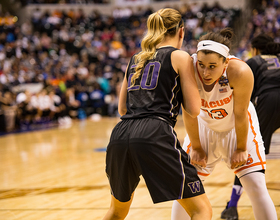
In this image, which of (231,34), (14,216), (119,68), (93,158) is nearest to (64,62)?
(119,68)

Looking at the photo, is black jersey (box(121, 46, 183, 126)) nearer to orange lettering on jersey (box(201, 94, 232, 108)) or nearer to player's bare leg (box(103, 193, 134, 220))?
orange lettering on jersey (box(201, 94, 232, 108))

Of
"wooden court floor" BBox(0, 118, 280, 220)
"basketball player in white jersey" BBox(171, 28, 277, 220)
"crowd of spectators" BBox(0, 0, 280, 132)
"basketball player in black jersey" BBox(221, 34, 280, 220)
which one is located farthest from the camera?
"crowd of spectators" BBox(0, 0, 280, 132)

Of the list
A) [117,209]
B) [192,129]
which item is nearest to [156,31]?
[192,129]

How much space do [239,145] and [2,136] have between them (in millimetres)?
9461

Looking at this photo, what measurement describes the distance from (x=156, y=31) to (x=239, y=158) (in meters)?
1.00

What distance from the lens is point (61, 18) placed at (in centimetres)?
2194

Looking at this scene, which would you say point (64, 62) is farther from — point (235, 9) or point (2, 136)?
point (235, 9)

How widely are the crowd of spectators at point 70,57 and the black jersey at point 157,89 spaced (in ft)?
34.2

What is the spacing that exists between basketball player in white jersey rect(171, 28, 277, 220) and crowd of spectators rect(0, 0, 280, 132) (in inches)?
401

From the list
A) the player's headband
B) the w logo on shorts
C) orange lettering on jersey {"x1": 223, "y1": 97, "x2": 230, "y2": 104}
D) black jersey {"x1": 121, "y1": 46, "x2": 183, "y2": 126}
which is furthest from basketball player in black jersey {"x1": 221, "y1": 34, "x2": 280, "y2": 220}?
black jersey {"x1": 121, "y1": 46, "x2": 183, "y2": 126}

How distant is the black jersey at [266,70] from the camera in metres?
3.35

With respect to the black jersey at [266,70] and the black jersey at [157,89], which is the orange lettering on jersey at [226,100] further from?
the black jersey at [266,70]

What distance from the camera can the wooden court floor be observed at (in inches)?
141

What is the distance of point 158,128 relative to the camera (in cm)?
195
